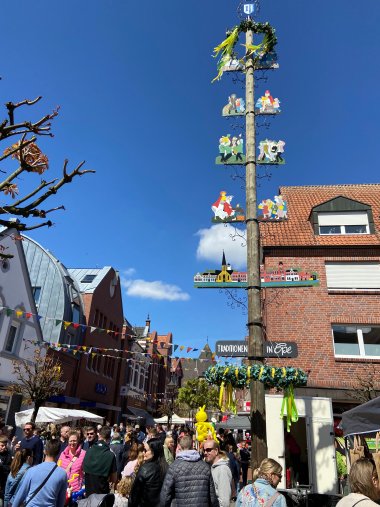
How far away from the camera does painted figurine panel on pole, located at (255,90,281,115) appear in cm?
775

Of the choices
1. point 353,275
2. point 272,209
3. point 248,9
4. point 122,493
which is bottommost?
point 122,493

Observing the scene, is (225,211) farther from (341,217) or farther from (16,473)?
Result: (341,217)

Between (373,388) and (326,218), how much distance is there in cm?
773

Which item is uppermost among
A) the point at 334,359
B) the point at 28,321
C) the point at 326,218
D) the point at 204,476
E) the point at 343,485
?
the point at 326,218

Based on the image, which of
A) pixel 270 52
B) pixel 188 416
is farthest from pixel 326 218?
pixel 188 416

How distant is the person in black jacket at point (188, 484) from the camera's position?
13.9 ft

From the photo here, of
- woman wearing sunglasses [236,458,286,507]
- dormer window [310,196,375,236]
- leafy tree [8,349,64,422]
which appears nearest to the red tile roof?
dormer window [310,196,375,236]

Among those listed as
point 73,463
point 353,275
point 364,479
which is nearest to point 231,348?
point 73,463

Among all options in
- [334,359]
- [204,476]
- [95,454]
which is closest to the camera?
[204,476]

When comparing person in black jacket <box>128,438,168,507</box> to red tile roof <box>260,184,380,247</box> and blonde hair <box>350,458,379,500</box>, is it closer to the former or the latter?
blonde hair <box>350,458,379,500</box>

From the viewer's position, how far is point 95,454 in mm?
5586

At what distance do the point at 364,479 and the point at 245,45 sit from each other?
7.81 meters

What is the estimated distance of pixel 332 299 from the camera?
51.1ft

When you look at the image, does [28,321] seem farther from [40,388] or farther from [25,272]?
[40,388]
